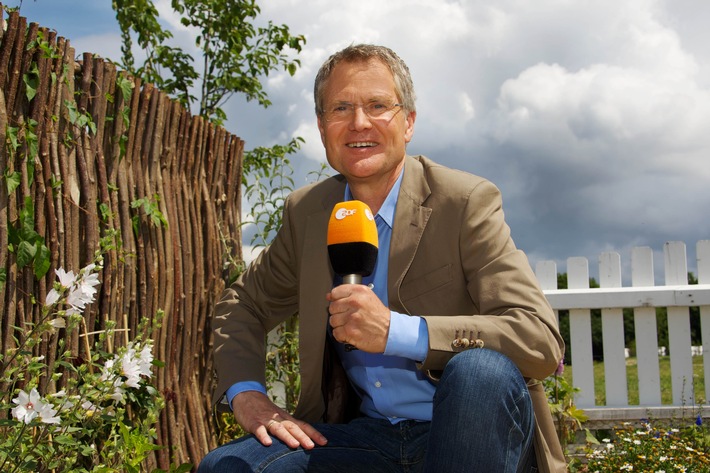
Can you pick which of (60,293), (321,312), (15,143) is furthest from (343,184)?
(15,143)

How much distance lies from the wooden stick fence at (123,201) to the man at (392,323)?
796 mm

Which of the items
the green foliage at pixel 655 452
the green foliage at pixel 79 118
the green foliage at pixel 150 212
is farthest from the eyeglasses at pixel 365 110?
the green foliage at pixel 655 452

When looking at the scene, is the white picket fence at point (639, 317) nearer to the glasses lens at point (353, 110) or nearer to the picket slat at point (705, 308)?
the picket slat at point (705, 308)

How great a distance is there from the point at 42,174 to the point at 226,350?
3.53 feet

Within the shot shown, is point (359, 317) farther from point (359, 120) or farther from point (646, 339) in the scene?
point (646, 339)

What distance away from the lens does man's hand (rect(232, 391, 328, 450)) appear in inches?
87.1

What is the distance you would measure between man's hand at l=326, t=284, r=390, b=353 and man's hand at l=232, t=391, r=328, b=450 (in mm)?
433

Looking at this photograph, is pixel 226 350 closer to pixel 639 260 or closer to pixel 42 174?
pixel 42 174

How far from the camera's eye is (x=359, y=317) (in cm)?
191

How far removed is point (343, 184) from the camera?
2781mm

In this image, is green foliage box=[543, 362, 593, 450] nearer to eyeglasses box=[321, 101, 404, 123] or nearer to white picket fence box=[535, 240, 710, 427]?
Result: white picket fence box=[535, 240, 710, 427]

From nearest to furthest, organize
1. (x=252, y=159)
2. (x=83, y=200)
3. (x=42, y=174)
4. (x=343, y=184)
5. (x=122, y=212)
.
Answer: (x=343, y=184) < (x=42, y=174) < (x=83, y=200) < (x=122, y=212) < (x=252, y=159)

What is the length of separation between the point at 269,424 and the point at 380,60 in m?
1.25

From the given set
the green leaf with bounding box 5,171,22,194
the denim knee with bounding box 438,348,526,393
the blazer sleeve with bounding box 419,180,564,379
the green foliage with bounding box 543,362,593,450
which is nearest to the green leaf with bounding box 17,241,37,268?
the green leaf with bounding box 5,171,22,194
